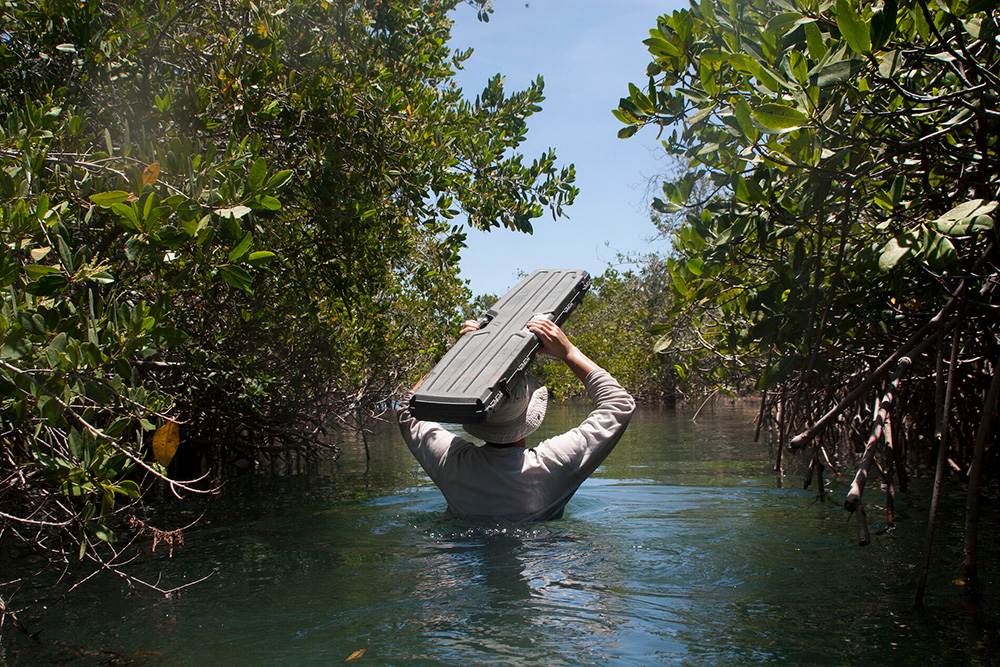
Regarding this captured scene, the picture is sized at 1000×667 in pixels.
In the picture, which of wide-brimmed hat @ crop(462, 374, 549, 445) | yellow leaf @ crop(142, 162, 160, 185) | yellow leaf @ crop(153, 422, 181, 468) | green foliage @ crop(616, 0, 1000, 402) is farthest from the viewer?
Answer: wide-brimmed hat @ crop(462, 374, 549, 445)

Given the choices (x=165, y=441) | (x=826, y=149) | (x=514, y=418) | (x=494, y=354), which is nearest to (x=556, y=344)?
(x=494, y=354)

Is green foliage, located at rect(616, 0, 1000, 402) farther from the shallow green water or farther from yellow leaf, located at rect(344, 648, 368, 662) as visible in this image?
yellow leaf, located at rect(344, 648, 368, 662)

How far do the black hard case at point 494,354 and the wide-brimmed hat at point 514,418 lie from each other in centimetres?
13

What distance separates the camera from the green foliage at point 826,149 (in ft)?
8.18

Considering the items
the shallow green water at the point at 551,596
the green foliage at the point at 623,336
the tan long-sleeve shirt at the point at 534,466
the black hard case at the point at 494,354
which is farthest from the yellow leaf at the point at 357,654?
the green foliage at the point at 623,336

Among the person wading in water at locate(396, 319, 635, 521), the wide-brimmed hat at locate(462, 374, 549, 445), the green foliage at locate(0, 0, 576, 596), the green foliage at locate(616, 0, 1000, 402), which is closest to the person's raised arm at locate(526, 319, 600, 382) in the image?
the person wading in water at locate(396, 319, 635, 521)

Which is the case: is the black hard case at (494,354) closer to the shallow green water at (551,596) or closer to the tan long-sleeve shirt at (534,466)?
the tan long-sleeve shirt at (534,466)

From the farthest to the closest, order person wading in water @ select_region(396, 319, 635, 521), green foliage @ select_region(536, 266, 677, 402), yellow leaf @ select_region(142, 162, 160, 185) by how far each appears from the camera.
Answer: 1. green foliage @ select_region(536, 266, 677, 402)
2. person wading in water @ select_region(396, 319, 635, 521)
3. yellow leaf @ select_region(142, 162, 160, 185)

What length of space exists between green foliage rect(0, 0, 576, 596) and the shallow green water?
474 mm

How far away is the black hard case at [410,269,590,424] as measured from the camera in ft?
11.4

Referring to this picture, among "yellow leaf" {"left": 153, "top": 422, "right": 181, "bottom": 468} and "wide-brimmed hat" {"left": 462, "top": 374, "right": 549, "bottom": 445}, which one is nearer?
"yellow leaf" {"left": 153, "top": 422, "right": 181, "bottom": 468}

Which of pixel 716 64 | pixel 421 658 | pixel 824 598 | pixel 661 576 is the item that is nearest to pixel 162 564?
pixel 421 658

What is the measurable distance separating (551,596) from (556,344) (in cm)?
128

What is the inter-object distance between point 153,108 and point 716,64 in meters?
3.22
